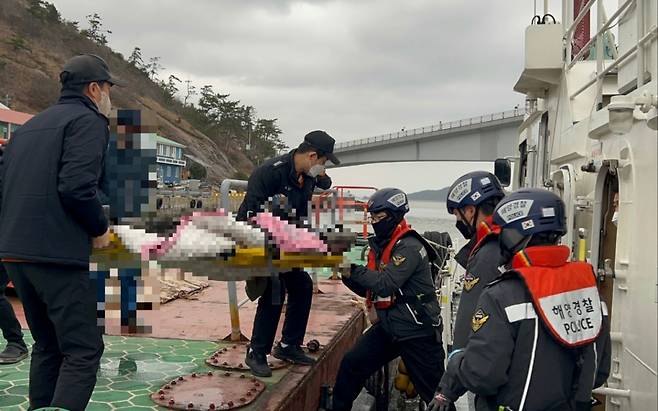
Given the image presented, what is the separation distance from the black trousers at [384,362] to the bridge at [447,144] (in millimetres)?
15526

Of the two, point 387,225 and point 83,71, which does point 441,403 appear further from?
point 83,71

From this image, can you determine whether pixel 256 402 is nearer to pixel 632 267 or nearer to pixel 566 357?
pixel 566 357

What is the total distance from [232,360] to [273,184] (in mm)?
1350

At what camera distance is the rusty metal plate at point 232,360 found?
174 inches

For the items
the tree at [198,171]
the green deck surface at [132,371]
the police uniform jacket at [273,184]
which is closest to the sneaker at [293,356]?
the green deck surface at [132,371]

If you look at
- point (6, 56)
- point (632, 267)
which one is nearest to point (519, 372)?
point (632, 267)

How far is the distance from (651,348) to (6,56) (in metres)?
57.1

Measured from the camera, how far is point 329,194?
8086 millimetres

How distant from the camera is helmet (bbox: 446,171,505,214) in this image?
3.42 metres

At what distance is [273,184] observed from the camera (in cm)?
417

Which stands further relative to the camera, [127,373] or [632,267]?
[127,373]

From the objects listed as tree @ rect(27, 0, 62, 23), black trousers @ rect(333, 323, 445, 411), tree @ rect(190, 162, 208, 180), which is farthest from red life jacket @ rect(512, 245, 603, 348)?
tree @ rect(27, 0, 62, 23)

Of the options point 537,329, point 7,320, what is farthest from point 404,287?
point 7,320

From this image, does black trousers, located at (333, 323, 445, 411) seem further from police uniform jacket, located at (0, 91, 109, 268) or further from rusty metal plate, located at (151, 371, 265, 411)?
police uniform jacket, located at (0, 91, 109, 268)
